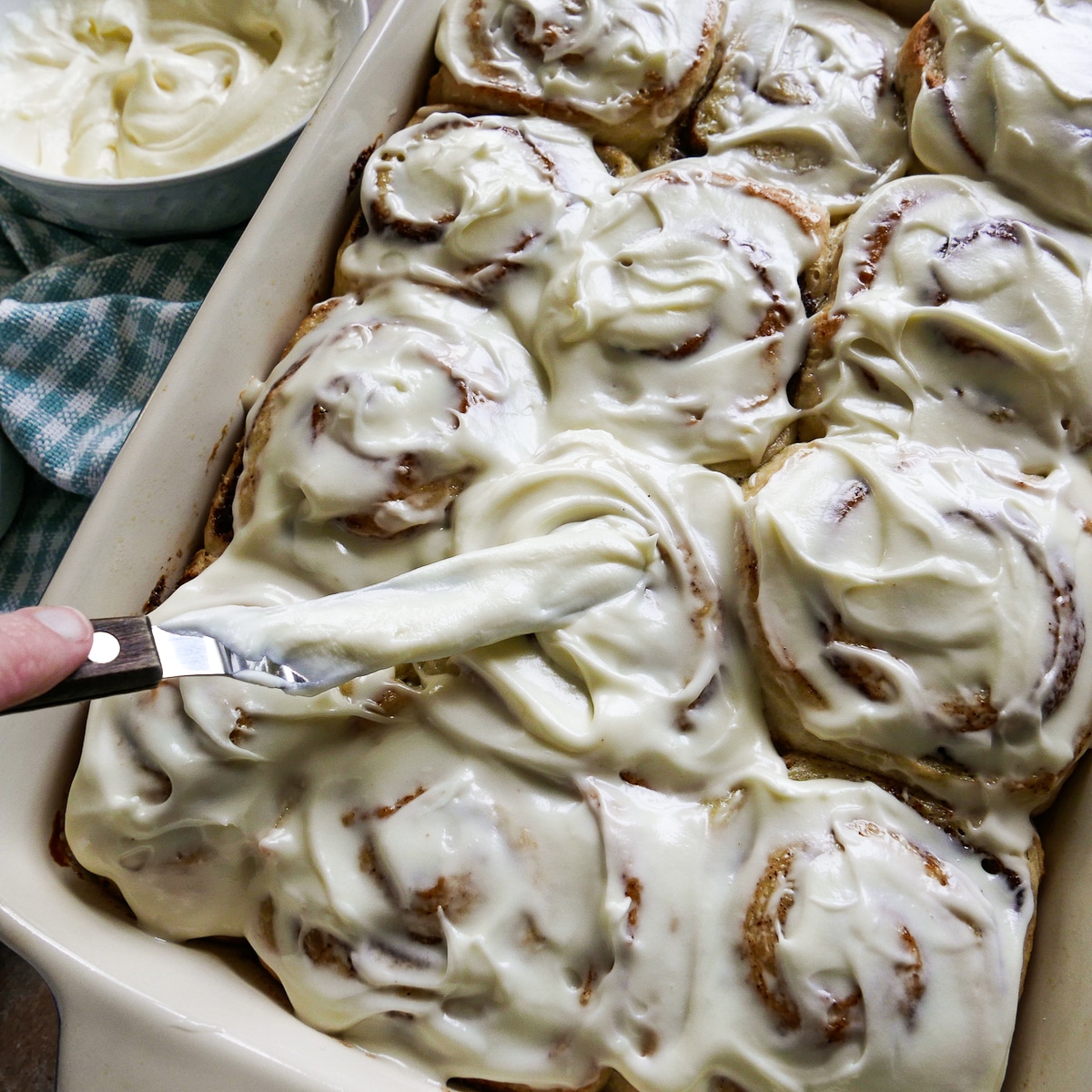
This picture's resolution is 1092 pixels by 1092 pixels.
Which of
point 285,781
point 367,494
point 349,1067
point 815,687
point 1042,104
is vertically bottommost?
point 349,1067

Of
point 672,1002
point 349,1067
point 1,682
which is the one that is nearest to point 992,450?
point 672,1002

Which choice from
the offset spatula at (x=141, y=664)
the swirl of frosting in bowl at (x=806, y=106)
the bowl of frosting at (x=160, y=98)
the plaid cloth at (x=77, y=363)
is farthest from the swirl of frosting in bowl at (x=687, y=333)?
the plaid cloth at (x=77, y=363)

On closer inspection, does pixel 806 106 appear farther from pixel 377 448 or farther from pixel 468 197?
pixel 377 448

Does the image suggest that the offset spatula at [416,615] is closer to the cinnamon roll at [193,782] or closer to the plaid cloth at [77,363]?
the cinnamon roll at [193,782]

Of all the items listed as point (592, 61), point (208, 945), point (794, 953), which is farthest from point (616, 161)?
point (208, 945)

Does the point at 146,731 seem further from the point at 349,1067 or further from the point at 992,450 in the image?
the point at 992,450

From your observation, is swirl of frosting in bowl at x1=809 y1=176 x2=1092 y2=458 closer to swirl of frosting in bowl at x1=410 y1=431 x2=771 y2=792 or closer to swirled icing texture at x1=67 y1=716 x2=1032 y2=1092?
swirl of frosting in bowl at x1=410 y1=431 x2=771 y2=792

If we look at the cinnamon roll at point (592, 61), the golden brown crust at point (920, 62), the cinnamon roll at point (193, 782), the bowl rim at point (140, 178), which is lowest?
the cinnamon roll at point (193, 782)
